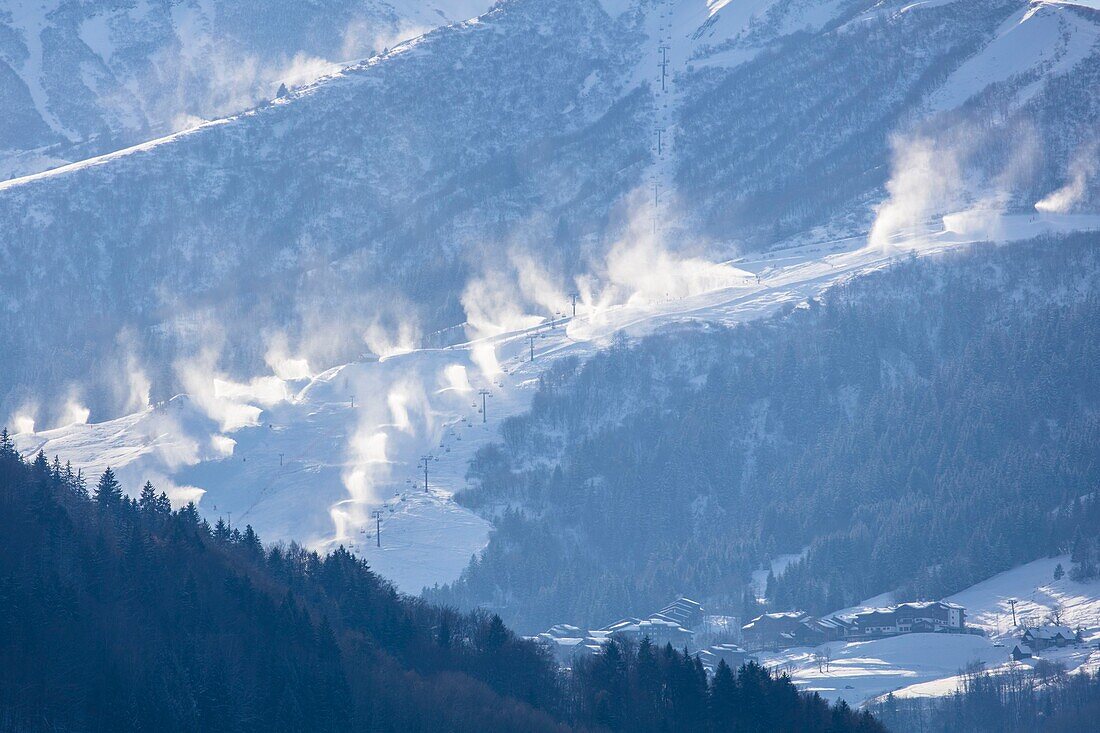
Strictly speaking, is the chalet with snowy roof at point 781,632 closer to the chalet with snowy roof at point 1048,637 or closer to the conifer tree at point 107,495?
the chalet with snowy roof at point 1048,637

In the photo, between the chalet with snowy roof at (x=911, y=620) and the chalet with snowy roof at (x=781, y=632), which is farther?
the chalet with snowy roof at (x=781, y=632)

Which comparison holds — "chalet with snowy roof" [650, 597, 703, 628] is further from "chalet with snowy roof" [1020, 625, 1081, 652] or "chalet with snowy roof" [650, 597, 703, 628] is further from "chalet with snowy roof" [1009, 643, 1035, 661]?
"chalet with snowy roof" [1009, 643, 1035, 661]

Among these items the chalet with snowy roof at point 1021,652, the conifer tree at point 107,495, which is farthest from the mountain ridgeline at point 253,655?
the chalet with snowy roof at point 1021,652

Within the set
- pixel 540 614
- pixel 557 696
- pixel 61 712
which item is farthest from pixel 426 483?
pixel 61 712

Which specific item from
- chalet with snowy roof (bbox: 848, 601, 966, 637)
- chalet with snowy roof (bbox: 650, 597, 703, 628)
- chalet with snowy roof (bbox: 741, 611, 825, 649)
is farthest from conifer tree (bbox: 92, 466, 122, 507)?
chalet with snowy roof (bbox: 848, 601, 966, 637)

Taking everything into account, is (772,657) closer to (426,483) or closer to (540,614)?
(540,614)
